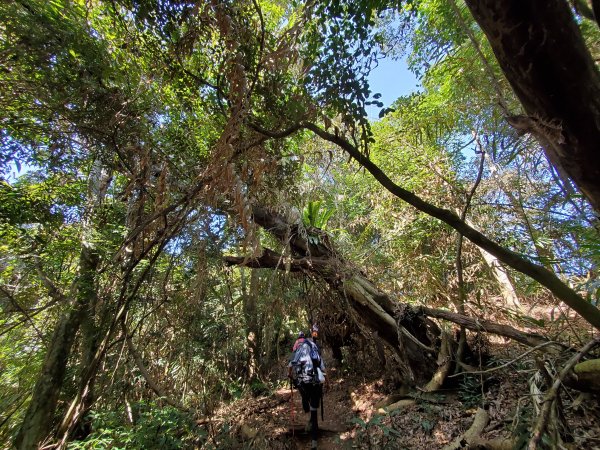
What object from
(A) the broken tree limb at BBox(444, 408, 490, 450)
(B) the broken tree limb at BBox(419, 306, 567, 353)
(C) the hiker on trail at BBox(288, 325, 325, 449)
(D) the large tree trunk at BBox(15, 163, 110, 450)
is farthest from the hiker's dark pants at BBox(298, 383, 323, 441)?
(D) the large tree trunk at BBox(15, 163, 110, 450)

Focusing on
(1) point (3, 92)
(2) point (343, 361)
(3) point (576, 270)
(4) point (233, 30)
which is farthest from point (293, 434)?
(1) point (3, 92)

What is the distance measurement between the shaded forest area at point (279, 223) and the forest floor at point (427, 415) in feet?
0.15

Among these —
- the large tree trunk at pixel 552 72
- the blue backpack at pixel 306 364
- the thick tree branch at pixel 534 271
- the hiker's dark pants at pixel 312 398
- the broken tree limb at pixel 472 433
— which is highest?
the large tree trunk at pixel 552 72

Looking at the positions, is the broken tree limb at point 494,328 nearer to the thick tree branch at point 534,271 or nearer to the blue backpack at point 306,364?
the thick tree branch at point 534,271

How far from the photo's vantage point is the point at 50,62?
3.14 m

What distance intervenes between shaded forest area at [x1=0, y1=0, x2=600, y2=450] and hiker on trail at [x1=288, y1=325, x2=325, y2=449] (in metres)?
0.29

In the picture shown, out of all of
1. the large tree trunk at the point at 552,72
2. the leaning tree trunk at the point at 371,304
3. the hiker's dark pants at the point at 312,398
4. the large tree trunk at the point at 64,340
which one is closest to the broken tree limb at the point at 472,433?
the leaning tree trunk at the point at 371,304

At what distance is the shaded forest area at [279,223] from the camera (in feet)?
8.39

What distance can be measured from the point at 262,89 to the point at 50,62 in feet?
7.30

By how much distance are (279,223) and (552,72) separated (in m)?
4.65

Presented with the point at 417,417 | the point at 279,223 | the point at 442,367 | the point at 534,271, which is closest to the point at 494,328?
the point at 442,367

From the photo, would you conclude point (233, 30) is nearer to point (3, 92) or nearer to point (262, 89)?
point (262, 89)

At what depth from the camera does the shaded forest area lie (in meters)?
2.56

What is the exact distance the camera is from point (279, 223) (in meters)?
5.84
